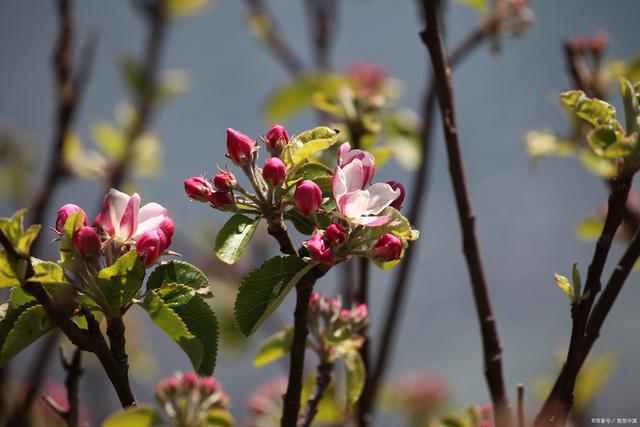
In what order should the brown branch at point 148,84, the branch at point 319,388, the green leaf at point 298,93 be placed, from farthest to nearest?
the brown branch at point 148,84, the green leaf at point 298,93, the branch at point 319,388

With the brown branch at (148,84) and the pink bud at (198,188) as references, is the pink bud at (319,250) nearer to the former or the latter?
the pink bud at (198,188)

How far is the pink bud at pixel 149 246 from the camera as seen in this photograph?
0.77 m

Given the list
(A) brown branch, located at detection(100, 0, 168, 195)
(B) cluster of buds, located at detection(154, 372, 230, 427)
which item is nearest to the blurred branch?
(A) brown branch, located at detection(100, 0, 168, 195)

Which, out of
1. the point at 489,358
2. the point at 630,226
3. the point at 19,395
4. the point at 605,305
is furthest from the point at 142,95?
the point at 605,305

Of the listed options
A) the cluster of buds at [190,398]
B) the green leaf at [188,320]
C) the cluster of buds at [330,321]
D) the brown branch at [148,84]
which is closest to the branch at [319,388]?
the cluster of buds at [330,321]

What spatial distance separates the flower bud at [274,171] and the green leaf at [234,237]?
0.16 feet

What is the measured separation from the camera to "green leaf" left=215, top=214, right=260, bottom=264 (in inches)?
31.7

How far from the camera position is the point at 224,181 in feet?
2.69

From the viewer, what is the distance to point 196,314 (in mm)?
788

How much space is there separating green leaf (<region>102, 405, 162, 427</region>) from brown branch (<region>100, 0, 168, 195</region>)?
178cm

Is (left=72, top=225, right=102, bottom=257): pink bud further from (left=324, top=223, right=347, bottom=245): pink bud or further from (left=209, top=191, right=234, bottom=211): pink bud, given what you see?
(left=324, top=223, right=347, bottom=245): pink bud

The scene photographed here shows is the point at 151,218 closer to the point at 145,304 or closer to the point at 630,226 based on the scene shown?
the point at 145,304

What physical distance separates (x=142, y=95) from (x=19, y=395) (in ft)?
3.82

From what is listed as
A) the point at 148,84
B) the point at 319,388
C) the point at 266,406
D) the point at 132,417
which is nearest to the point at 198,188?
the point at 132,417
